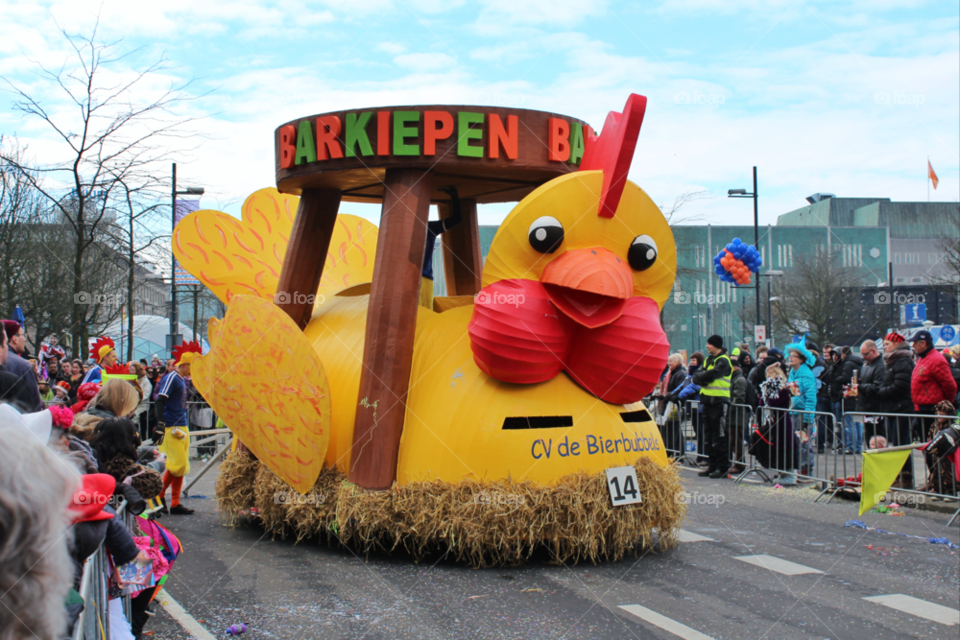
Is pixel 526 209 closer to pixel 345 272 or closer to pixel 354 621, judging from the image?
pixel 354 621

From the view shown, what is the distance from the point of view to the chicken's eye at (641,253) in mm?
6957

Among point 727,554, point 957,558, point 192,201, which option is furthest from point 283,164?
point 192,201

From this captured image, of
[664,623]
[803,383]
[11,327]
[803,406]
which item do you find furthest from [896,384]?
[11,327]

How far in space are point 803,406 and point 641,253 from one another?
23.1ft

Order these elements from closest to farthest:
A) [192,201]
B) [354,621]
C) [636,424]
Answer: [354,621], [636,424], [192,201]

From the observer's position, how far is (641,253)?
22.8ft

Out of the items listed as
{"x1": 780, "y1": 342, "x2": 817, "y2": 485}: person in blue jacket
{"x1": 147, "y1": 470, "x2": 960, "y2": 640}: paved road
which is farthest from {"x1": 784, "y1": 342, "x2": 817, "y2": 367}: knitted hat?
{"x1": 147, "y1": 470, "x2": 960, "y2": 640}: paved road

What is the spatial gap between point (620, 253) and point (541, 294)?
0.77 metres

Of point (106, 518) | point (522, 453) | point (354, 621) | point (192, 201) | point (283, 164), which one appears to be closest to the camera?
point (106, 518)

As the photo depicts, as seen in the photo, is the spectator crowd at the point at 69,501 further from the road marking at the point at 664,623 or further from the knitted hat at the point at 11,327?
the road marking at the point at 664,623

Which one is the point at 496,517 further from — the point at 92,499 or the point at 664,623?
the point at 92,499

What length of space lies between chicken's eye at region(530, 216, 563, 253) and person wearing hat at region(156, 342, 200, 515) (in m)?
4.03

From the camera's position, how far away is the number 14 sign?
21.8 ft

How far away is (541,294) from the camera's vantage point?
673 cm
